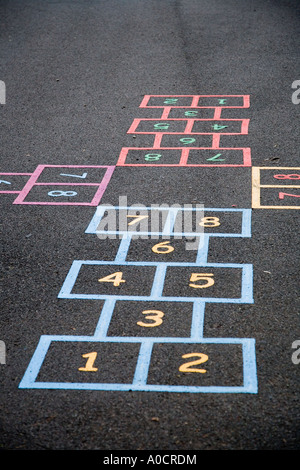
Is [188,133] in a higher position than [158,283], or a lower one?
higher

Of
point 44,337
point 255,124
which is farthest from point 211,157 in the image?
point 44,337

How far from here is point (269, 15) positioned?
15.4 metres

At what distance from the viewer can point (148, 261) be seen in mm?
6375

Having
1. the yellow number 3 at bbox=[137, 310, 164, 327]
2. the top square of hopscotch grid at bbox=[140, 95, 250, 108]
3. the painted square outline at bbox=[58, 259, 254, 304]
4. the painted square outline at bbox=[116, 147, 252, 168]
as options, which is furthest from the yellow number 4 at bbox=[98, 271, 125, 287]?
the top square of hopscotch grid at bbox=[140, 95, 250, 108]

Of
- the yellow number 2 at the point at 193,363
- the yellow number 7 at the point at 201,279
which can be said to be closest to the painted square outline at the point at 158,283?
the yellow number 7 at the point at 201,279

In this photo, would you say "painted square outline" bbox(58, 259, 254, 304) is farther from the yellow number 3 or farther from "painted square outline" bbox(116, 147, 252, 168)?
"painted square outline" bbox(116, 147, 252, 168)

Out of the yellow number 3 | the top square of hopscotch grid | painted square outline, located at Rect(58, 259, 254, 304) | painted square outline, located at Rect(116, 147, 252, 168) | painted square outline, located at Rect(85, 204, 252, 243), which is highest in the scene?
the top square of hopscotch grid

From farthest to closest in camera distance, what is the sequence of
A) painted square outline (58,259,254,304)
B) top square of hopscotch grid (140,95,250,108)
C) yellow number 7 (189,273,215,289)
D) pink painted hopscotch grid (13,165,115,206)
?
top square of hopscotch grid (140,95,250,108)
pink painted hopscotch grid (13,165,115,206)
yellow number 7 (189,273,215,289)
painted square outline (58,259,254,304)

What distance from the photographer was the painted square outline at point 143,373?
15.4 feet

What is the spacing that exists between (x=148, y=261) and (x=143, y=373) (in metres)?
1.70

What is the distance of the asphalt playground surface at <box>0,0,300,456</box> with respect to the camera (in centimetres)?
448

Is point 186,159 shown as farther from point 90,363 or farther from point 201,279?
point 90,363

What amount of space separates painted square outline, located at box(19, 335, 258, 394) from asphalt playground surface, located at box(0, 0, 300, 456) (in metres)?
0.01

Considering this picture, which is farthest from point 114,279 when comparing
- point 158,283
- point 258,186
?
point 258,186
